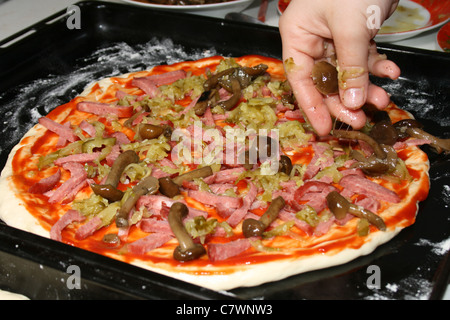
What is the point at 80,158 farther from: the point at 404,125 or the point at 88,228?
the point at 404,125

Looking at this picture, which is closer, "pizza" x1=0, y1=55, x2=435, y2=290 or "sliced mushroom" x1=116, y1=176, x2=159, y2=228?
"pizza" x1=0, y1=55, x2=435, y2=290

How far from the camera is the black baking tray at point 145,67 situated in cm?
254

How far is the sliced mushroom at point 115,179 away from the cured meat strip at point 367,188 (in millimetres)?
1434

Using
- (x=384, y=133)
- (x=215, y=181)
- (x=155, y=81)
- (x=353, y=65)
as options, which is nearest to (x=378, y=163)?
(x=384, y=133)

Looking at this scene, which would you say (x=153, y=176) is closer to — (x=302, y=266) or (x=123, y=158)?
(x=123, y=158)

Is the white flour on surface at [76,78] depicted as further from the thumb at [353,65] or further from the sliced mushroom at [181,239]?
the thumb at [353,65]

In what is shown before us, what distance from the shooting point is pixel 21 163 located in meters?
3.72

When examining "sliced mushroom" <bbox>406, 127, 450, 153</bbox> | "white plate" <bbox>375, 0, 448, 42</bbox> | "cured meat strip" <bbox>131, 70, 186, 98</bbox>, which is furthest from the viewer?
"white plate" <bbox>375, 0, 448, 42</bbox>

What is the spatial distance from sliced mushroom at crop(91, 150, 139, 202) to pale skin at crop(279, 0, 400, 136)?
3.95 feet

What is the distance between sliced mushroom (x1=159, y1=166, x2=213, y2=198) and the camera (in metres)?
3.23

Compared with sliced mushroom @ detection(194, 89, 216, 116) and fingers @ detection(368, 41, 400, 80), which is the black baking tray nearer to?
fingers @ detection(368, 41, 400, 80)

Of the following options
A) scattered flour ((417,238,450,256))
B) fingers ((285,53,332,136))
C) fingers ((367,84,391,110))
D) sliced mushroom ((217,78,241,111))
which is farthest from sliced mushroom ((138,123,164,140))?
scattered flour ((417,238,450,256))

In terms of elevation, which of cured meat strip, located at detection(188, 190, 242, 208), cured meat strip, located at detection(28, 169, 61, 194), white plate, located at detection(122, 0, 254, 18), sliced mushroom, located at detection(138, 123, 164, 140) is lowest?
cured meat strip, located at detection(28, 169, 61, 194)

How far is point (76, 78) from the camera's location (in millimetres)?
4875
